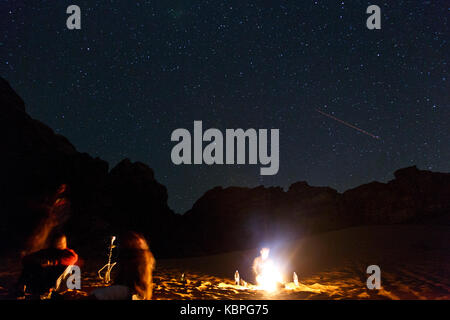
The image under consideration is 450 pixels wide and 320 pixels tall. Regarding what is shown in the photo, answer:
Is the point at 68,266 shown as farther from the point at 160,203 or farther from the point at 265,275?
the point at 160,203

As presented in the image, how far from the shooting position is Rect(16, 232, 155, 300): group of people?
570 cm

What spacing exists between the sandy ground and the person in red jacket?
2.25ft

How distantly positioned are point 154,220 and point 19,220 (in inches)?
635

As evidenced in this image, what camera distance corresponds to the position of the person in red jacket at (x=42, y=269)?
19.1 ft

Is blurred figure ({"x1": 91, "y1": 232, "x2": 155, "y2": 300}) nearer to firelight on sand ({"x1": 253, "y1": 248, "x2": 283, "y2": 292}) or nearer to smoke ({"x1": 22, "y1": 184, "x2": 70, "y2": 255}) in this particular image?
smoke ({"x1": 22, "y1": 184, "x2": 70, "y2": 255})

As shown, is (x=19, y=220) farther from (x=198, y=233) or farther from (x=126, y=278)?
(x=126, y=278)

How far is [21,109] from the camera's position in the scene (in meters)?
29.0

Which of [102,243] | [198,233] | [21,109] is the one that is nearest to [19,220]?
[102,243]

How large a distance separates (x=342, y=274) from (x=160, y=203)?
31260 mm

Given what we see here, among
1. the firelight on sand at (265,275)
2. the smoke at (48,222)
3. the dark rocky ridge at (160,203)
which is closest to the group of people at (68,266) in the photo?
the smoke at (48,222)

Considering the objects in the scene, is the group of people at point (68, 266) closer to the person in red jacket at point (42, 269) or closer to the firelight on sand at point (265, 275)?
the person in red jacket at point (42, 269)

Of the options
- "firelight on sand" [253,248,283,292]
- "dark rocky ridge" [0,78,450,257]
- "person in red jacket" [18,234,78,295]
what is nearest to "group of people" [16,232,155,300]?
"person in red jacket" [18,234,78,295]

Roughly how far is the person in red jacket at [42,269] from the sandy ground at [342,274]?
69cm

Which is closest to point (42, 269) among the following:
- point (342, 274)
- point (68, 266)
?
point (68, 266)
